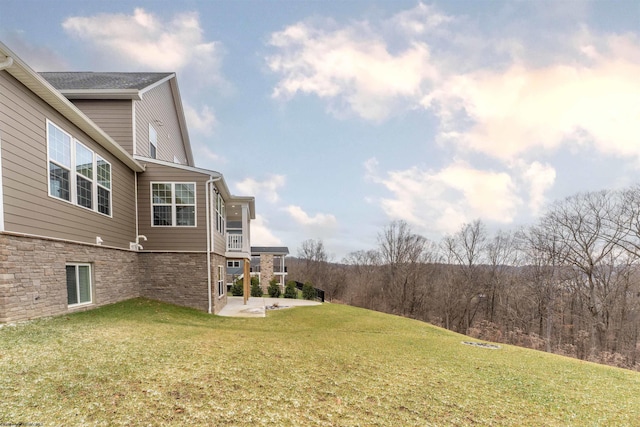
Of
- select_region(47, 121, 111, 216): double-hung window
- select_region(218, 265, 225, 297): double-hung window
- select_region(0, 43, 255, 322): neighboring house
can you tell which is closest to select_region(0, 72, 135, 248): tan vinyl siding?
select_region(0, 43, 255, 322): neighboring house

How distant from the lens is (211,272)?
1063 cm

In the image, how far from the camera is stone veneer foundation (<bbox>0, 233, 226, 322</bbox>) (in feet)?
17.4

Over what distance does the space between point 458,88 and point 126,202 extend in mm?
12391

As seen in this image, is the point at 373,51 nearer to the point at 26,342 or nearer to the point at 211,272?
the point at 211,272

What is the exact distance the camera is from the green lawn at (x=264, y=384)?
9.36 feet

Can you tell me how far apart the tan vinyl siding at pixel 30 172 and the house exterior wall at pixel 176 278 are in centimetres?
280

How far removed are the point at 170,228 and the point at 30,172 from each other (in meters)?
4.82

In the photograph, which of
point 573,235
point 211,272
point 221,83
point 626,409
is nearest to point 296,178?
point 221,83

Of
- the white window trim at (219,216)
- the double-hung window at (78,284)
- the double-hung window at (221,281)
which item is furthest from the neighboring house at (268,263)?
the double-hung window at (78,284)

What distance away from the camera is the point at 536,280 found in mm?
21281

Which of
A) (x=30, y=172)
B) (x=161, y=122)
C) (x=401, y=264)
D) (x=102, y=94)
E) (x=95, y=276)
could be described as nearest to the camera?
(x=30, y=172)

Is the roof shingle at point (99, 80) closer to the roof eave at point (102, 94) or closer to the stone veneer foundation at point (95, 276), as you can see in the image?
the roof eave at point (102, 94)

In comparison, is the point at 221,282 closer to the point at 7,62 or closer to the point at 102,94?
the point at 102,94

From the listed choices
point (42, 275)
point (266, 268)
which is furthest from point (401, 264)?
point (42, 275)
